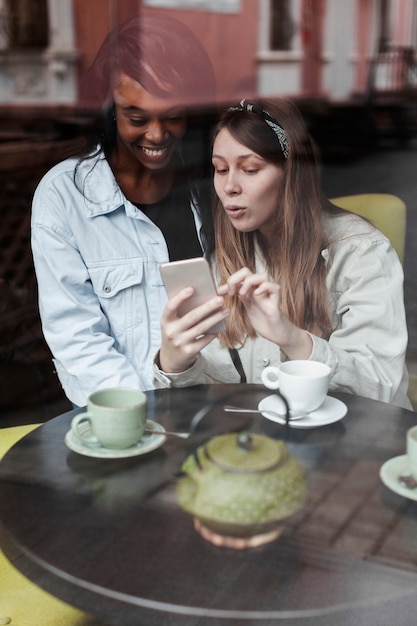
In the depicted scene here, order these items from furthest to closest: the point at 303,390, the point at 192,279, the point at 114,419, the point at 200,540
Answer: the point at 192,279 → the point at 303,390 → the point at 114,419 → the point at 200,540

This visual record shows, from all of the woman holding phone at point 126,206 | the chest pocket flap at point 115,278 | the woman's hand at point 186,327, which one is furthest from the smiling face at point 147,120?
the woman's hand at point 186,327

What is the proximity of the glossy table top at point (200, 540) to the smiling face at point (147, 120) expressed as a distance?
530 millimetres

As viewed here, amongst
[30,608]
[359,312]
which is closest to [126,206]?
[359,312]

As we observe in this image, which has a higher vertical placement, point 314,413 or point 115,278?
point 115,278

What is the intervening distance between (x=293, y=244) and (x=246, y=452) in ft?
1.67

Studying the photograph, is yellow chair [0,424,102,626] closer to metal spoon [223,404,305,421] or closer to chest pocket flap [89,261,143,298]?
metal spoon [223,404,305,421]

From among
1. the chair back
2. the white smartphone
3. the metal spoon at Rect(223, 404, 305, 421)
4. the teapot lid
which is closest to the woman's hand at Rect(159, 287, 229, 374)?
the white smartphone

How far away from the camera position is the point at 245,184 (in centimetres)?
136

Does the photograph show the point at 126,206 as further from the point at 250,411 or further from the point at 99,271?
the point at 250,411

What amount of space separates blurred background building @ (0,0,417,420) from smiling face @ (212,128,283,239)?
10cm

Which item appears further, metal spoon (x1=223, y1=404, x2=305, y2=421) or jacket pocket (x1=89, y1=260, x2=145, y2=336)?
jacket pocket (x1=89, y1=260, x2=145, y2=336)

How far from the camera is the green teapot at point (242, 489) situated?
35.7 inches

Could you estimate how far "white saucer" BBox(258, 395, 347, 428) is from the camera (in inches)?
43.8

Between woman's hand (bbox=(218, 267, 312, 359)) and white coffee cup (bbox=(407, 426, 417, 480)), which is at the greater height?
woman's hand (bbox=(218, 267, 312, 359))
